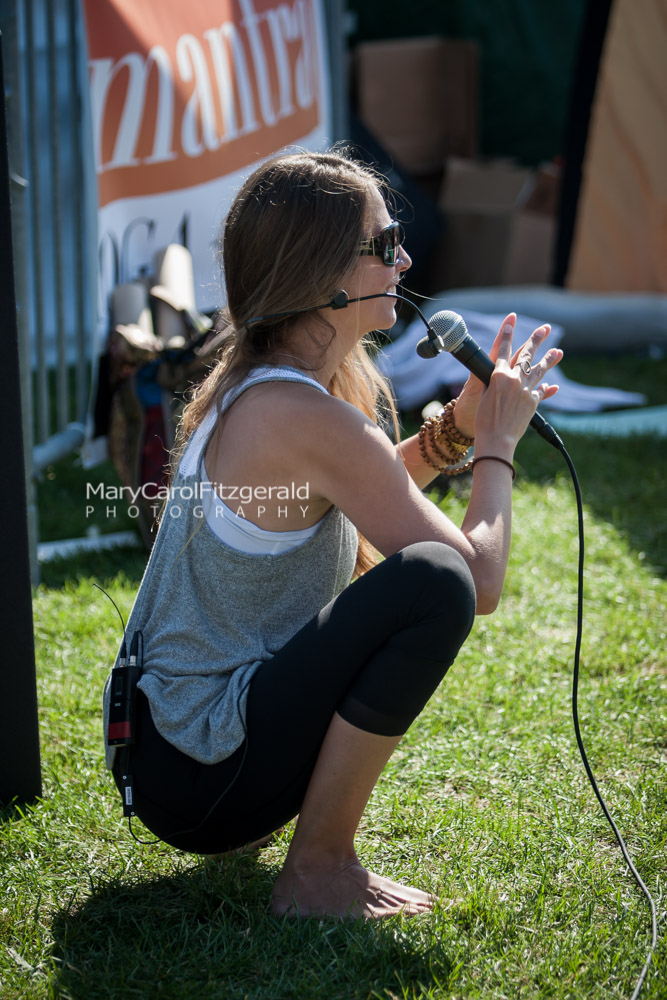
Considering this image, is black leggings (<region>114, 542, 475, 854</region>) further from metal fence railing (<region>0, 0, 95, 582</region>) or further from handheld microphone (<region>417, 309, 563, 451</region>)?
metal fence railing (<region>0, 0, 95, 582</region>)

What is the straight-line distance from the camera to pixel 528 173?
7.33 meters

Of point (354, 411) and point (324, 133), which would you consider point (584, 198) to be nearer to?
point (324, 133)

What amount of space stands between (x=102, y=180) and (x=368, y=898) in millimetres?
2484

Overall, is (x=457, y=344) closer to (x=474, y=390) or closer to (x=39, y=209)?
(x=474, y=390)

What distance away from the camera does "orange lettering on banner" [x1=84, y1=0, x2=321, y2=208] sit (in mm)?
3174

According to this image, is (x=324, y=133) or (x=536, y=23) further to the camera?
(x=536, y=23)

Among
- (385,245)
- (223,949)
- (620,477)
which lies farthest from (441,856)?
(620,477)

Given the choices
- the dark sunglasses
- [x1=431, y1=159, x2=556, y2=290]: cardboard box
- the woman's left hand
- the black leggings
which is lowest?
Answer: [x1=431, y1=159, x2=556, y2=290]: cardboard box

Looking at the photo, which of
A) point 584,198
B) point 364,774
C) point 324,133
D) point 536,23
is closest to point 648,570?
point 364,774

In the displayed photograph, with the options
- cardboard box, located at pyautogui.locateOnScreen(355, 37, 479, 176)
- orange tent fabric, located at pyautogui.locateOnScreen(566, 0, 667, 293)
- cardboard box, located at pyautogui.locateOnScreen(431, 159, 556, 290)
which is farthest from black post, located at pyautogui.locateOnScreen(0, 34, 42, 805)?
cardboard box, located at pyautogui.locateOnScreen(355, 37, 479, 176)

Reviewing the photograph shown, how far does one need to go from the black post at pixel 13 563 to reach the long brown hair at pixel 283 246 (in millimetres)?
358

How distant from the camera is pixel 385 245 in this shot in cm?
170

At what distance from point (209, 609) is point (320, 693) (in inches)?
9.6

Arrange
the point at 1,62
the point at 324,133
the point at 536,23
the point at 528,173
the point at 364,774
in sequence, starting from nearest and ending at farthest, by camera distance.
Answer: the point at 364,774
the point at 1,62
the point at 324,133
the point at 528,173
the point at 536,23
